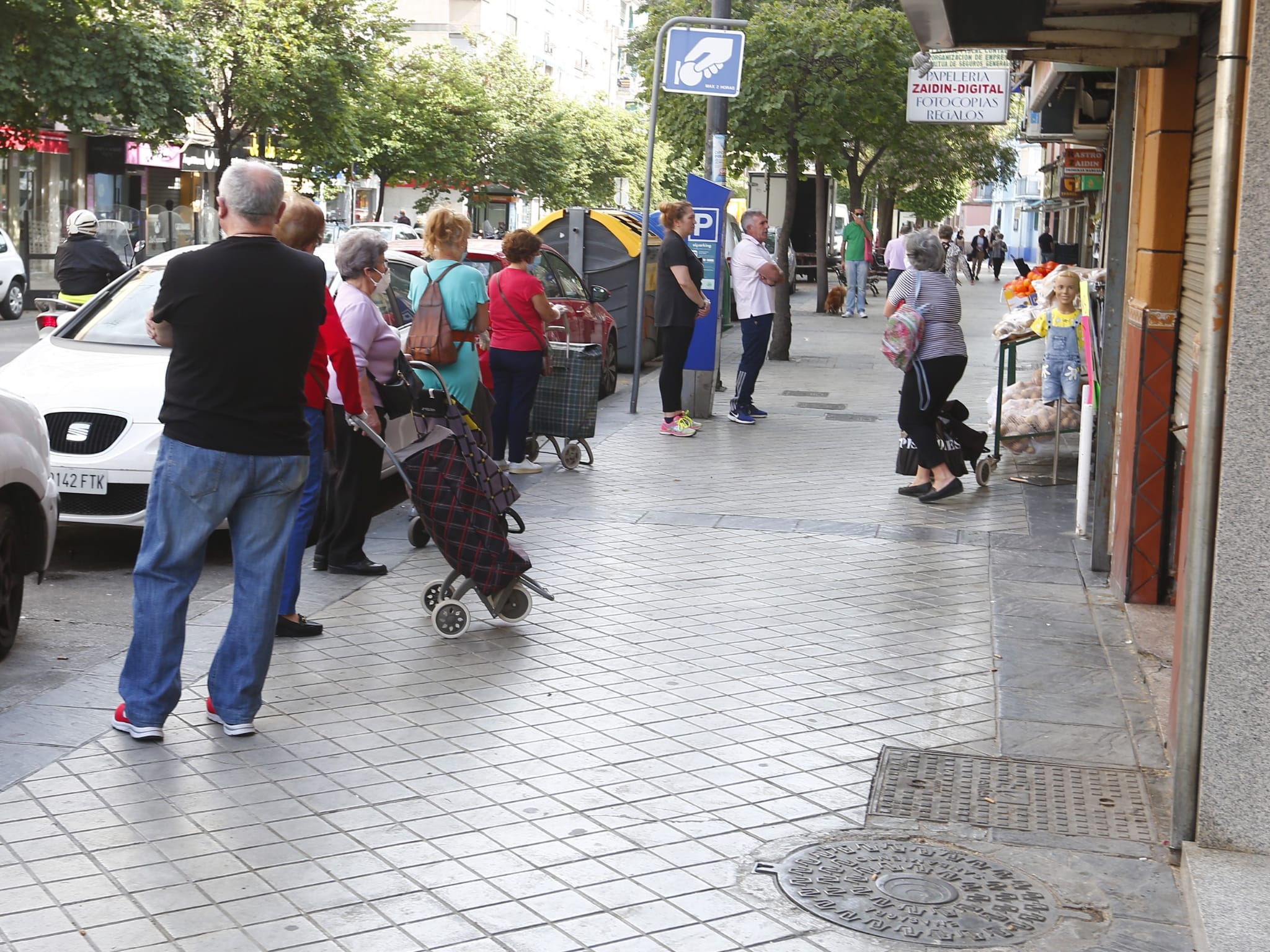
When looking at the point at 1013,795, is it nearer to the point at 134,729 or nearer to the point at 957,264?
the point at 134,729

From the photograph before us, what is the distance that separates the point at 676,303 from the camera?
13.2 m

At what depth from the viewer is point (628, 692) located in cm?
596

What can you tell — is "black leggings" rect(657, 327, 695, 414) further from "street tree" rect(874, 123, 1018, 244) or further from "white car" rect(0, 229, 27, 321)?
"white car" rect(0, 229, 27, 321)

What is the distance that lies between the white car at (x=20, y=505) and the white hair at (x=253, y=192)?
5.97 feet

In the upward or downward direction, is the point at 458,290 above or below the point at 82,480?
above

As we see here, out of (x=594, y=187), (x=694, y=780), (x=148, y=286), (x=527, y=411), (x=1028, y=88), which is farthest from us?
(x=594, y=187)

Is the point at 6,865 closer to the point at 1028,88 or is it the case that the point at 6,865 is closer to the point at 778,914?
the point at 778,914

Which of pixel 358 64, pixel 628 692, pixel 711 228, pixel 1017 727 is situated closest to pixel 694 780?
pixel 628 692

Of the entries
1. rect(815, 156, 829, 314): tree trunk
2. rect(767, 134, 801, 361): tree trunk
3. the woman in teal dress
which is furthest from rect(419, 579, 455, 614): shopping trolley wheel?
rect(815, 156, 829, 314): tree trunk

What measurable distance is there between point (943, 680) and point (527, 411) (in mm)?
5079

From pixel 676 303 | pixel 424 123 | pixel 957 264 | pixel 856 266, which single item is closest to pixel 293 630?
pixel 676 303

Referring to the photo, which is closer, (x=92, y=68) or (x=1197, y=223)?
(x=1197, y=223)

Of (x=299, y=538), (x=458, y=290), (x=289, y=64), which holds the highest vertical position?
(x=289, y=64)

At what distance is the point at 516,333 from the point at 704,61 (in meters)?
5.40
